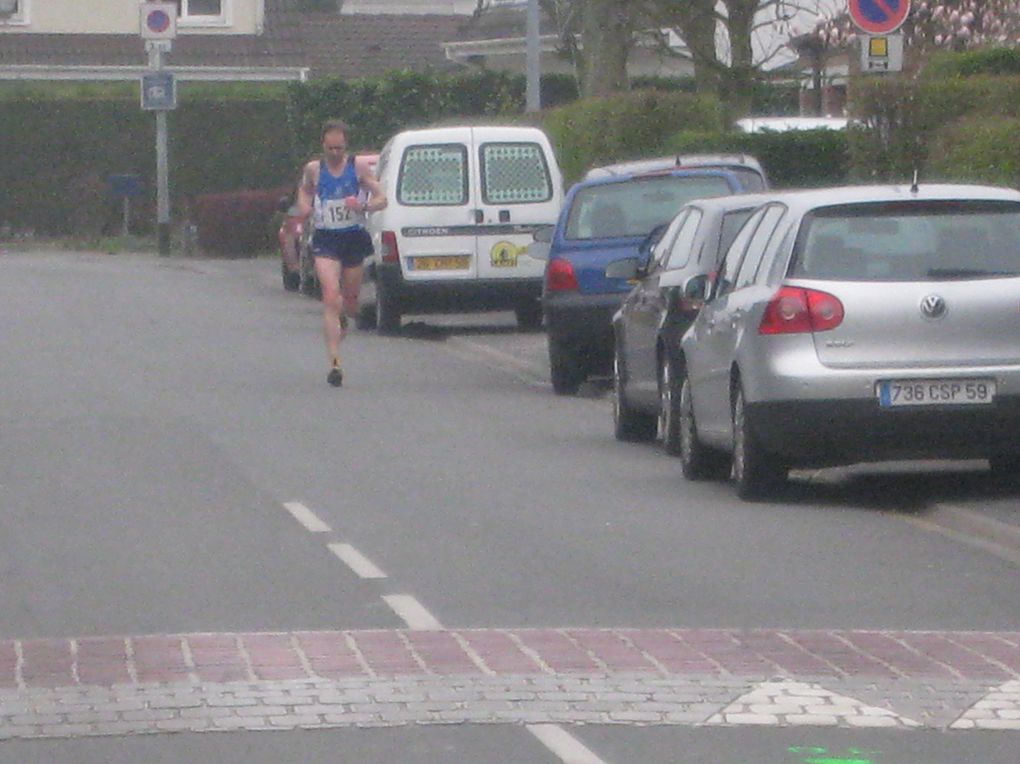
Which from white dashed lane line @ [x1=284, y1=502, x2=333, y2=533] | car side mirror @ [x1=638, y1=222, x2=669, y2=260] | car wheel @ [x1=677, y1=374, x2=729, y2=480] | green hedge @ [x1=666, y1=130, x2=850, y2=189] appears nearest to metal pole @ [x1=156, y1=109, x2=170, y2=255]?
green hedge @ [x1=666, y1=130, x2=850, y2=189]

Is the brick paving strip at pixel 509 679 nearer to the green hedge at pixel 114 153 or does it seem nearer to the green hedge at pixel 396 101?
the green hedge at pixel 396 101

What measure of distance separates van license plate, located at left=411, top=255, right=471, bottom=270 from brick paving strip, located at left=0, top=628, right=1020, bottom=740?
16.2 m

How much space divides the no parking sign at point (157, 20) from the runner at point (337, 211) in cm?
2430

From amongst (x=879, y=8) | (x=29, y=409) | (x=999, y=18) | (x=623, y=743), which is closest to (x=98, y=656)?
(x=623, y=743)

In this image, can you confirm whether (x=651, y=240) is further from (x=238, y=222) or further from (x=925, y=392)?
(x=238, y=222)

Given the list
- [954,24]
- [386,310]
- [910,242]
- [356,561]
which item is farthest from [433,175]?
[954,24]

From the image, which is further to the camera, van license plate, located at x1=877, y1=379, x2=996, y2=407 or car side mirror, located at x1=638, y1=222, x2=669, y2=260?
car side mirror, located at x1=638, y1=222, x2=669, y2=260

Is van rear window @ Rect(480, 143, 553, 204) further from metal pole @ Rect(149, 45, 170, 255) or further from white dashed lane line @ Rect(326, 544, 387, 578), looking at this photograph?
metal pole @ Rect(149, 45, 170, 255)

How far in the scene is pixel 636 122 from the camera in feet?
92.6

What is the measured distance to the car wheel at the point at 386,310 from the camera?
25812 mm

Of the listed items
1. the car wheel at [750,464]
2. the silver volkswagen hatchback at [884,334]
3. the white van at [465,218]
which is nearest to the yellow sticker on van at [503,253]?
the white van at [465,218]

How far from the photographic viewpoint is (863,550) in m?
11.5

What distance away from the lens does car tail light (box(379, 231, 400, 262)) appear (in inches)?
1007

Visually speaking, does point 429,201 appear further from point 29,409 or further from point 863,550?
point 863,550
